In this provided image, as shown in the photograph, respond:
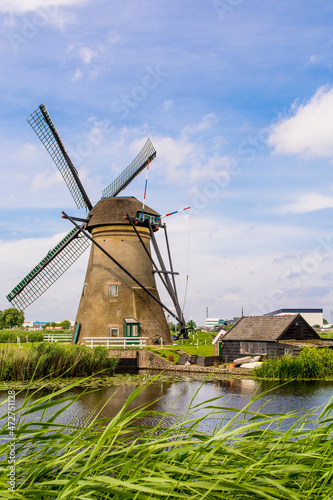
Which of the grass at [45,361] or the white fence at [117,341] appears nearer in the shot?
the grass at [45,361]

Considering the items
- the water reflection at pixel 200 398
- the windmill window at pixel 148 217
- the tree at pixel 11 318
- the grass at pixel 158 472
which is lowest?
the water reflection at pixel 200 398

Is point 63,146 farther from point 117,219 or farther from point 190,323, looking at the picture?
point 190,323

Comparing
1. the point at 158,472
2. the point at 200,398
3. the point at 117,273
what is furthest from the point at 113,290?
the point at 158,472

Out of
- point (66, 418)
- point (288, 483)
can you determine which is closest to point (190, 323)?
point (66, 418)

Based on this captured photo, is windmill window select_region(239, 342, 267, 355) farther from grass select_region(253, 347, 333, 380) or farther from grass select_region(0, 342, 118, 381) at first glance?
grass select_region(0, 342, 118, 381)

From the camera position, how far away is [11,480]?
9.72ft

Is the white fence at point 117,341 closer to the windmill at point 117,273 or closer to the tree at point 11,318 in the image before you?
the windmill at point 117,273

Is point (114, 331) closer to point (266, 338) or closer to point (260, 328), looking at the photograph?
point (260, 328)

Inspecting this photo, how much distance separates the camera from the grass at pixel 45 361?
1708cm

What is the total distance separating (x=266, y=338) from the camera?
2188 centimetres

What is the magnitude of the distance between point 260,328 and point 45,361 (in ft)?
32.4

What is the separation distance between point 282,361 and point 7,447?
16.9 metres

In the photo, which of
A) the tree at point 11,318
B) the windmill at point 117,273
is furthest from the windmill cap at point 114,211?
the tree at point 11,318

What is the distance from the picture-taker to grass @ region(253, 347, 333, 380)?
18.6 meters
